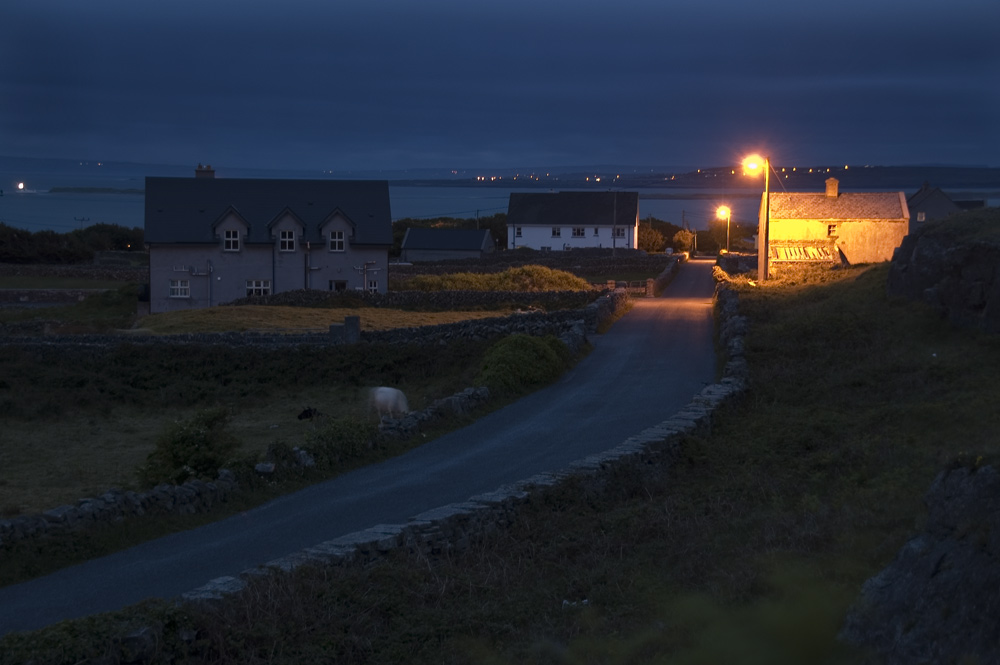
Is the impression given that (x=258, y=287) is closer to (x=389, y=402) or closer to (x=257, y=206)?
(x=257, y=206)

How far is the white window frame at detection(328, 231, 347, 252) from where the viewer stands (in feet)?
183

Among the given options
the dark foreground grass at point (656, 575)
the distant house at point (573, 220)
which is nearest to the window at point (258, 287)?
the dark foreground grass at point (656, 575)

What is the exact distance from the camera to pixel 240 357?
32.0m

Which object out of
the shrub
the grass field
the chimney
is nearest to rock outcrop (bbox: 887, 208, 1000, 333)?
the shrub

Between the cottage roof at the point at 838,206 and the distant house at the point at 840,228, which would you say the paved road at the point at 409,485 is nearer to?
the distant house at the point at 840,228

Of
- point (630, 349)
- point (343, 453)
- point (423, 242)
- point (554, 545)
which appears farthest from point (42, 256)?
point (554, 545)

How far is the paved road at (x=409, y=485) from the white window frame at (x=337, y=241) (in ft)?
105

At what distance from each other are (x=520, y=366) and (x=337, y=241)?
35.7m

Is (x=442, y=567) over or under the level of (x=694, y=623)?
under

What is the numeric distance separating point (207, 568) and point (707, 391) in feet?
33.9

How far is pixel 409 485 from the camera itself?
45.3 ft

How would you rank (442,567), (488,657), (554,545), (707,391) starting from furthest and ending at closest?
(707,391), (554,545), (442,567), (488,657)

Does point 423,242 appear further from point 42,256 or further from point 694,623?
point 694,623

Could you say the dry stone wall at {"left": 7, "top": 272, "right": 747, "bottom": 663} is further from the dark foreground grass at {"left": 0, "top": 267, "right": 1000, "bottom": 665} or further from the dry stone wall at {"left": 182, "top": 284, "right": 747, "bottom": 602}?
the dark foreground grass at {"left": 0, "top": 267, "right": 1000, "bottom": 665}
